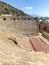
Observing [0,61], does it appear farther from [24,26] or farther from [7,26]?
[24,26]

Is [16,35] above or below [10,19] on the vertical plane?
below

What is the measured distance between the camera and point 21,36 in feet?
59.9

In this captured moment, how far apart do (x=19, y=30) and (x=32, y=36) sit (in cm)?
154


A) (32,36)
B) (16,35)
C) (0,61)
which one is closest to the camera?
(0,61)

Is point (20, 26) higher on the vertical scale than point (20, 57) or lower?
higher

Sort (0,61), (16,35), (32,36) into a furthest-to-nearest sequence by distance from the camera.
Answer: (32,36) → (16,35) → (0,61)

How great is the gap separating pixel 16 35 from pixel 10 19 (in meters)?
2.77

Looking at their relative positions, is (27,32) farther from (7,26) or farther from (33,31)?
(7,26)

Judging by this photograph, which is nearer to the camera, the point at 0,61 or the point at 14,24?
the point at 0,61

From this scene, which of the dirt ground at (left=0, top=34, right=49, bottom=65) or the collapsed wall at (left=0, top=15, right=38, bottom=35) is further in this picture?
the collapsed wall at (left=0, top=15, right=38, bottom=35)

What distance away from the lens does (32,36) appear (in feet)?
63.7

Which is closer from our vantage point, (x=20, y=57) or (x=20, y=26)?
(x=20, y=57)

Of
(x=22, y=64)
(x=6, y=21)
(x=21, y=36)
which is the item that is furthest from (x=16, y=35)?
(x=22, y=64)

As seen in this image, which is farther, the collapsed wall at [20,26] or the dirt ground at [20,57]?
the collapsed wall at [20,26]
